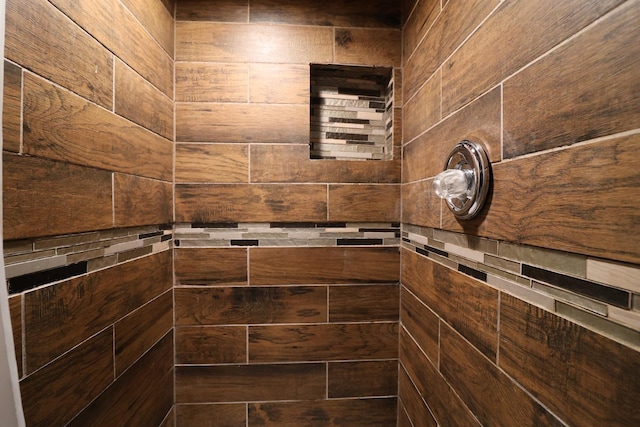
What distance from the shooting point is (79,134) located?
70cm

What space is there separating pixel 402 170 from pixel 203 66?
0.98 m

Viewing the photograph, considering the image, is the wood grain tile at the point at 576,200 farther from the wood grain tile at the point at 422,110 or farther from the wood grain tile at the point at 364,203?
the wood grain tile at the point at 364,203

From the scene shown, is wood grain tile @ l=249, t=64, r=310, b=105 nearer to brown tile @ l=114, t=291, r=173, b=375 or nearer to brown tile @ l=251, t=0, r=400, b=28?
brown tile @ l=251, t=0, r=400, b=28

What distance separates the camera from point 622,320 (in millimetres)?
389

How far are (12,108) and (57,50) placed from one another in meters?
0.20

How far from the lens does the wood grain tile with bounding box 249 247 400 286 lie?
1.21m

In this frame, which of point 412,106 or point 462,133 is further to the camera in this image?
point 412,106

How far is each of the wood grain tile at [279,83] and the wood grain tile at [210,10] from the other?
0.75 feet

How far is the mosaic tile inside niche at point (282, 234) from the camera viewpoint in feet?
3.92

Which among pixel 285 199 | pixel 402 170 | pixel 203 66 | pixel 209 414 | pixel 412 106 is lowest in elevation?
pixel 209 414

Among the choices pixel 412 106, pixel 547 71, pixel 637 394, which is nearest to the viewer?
pixel 637 394

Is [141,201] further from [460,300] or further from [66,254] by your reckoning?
[460,300]

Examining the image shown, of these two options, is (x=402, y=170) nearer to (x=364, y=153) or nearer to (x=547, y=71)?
(x=364, y=153)

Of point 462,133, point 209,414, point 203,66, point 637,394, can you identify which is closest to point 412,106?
point 462,133
